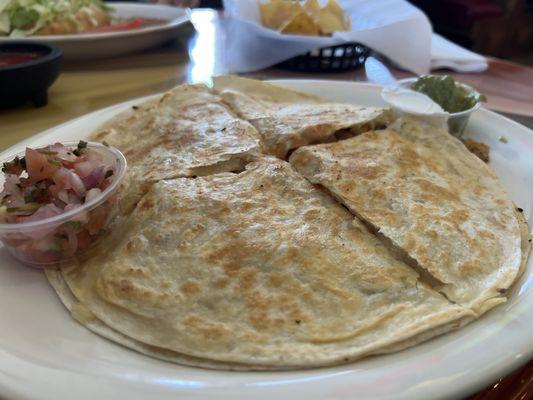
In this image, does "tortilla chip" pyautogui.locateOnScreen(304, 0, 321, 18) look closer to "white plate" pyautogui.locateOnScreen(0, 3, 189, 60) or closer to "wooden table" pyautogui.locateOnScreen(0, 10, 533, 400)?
"wooden table" pyautogui.locateOnScreen(0, 10, 533, 400)

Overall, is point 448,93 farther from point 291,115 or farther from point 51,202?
point 51,202

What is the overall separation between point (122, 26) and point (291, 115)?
1953 millimetres

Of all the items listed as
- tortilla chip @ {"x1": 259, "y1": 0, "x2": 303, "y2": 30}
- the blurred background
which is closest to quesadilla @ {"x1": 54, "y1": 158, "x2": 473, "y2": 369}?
tortilla chip @ {"x1": 259, "y1": 0, "x2": 303, "y2": 30}

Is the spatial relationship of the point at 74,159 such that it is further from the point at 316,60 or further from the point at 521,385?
the point at 316,60

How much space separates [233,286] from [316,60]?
2.16 metres

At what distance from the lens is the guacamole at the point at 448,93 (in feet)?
7.02

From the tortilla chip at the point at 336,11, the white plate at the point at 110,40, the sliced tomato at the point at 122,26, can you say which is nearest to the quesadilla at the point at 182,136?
the white plate at the point at 110,40

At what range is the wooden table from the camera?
8.02 feet

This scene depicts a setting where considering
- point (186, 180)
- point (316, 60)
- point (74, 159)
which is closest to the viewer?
point (74, 159)

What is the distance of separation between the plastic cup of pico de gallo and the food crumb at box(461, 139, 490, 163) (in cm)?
135

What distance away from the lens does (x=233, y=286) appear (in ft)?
3.95

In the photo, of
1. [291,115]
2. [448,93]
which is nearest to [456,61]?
[448,93]

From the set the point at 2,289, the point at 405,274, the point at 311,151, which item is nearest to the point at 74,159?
the point at 2,289

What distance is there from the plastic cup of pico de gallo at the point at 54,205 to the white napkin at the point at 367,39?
1817 mm
